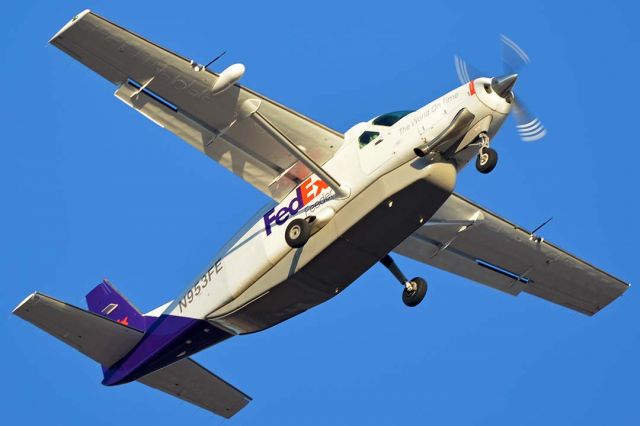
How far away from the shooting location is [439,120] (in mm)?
26578

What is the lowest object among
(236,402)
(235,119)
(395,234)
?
(236,402)

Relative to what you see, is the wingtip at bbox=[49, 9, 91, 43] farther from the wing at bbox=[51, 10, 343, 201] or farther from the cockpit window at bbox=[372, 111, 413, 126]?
the cockpit window at bbox=[372, 111, 413, 126]

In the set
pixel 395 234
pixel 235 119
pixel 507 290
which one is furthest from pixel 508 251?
pixel 235 119

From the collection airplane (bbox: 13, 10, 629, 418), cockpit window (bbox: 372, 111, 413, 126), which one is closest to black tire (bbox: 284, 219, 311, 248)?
airplane (bbox: 13, 10, 629, 418)

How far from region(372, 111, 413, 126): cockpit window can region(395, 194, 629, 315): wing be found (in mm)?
3771

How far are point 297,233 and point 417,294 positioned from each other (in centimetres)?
409

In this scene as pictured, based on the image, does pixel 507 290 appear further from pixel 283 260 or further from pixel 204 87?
pixel 204 87

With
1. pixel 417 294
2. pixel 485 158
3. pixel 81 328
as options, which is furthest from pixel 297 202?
pixel 81 328

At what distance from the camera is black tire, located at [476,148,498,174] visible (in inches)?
1033

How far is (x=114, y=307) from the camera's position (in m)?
32.3

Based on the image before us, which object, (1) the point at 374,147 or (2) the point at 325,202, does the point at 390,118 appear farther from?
(2) the point at 325,202

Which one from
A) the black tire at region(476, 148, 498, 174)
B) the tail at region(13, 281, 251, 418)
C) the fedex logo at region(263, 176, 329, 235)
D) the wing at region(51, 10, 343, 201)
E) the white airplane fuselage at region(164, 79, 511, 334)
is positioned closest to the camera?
the black tire at region(476, 148, 498, 174)

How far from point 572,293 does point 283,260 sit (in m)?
9.62

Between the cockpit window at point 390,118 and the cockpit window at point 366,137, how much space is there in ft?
0.84
